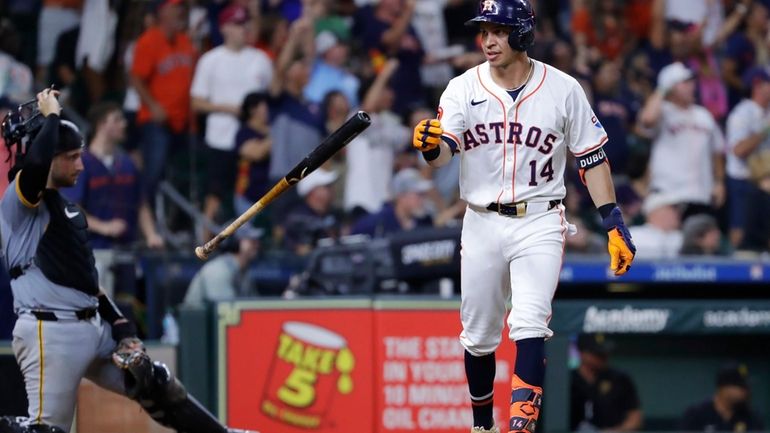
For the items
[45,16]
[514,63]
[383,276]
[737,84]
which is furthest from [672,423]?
[45,16]

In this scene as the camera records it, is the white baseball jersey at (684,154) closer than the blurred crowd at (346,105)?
No

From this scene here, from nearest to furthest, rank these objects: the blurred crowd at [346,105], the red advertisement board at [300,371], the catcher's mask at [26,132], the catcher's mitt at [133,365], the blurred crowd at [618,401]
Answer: the catcher's mask at [26,132] < the catcher's mitt at [133,365] < the red advertisement board at [300,371] < the blurred crowd at [618,401] < the blurred crowd at [346,105]

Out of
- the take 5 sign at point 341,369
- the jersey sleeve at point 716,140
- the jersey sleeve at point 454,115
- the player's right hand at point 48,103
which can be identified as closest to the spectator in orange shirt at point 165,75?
the take 5 sign at point 341,369

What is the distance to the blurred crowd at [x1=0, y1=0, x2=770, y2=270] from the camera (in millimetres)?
11227

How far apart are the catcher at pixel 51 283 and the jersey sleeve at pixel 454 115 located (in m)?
1.73

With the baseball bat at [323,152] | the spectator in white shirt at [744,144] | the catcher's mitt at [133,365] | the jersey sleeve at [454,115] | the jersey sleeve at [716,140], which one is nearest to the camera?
the baseball bat at [323,152]

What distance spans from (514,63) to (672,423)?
5.02 meters

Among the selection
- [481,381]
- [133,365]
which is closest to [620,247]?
[481,381]

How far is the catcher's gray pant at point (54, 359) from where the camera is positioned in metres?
6.83

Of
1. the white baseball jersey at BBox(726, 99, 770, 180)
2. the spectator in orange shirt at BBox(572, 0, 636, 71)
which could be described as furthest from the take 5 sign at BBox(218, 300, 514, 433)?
the spectator in orange shirt at BBox(572, 0, 636, 71)

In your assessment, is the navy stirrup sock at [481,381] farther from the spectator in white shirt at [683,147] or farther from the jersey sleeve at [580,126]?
the spectator in white shirt at [683,147]

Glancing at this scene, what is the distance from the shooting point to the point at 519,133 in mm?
6812

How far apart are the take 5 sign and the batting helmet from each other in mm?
3056

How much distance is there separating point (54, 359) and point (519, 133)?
2.37m
